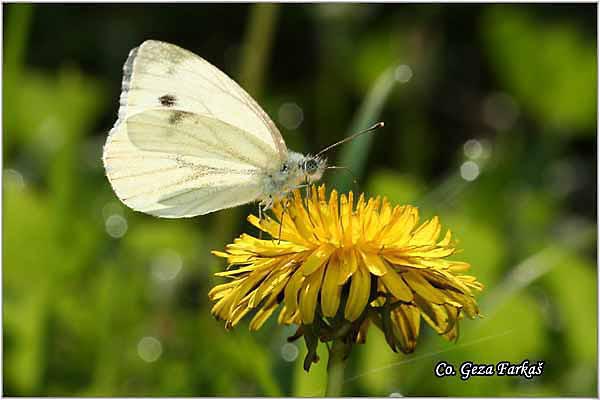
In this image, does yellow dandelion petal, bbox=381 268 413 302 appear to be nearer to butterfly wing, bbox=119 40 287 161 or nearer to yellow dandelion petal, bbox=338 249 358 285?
yellow dandelion petal, bbox=338 249 358 285

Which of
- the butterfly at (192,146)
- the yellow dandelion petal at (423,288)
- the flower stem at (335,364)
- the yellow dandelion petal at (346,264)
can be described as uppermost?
the butterfly at (192,146)

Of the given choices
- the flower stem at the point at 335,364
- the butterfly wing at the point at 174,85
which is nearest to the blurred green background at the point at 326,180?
the flower stem at the point at 335,364

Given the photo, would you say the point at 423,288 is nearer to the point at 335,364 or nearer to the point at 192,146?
the point at 335,364

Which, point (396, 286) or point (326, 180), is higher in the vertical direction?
point (326, 180)

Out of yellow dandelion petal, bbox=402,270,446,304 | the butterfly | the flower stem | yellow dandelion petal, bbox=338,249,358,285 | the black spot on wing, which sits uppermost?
the black spot on wing

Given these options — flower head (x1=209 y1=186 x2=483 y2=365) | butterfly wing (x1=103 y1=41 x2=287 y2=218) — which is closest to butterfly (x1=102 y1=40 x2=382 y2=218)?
butterfly wing (x1=103 y1=41 x2=287 y2=218)

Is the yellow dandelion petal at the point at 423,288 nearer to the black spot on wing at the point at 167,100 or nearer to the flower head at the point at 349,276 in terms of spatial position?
the flower head at the point at 349,276

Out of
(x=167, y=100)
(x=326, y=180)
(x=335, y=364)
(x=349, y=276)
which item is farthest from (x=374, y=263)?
(x=326, y=180)
